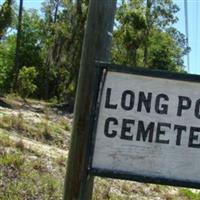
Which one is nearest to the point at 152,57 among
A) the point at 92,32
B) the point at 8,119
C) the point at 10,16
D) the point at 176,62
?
the point at 176,62

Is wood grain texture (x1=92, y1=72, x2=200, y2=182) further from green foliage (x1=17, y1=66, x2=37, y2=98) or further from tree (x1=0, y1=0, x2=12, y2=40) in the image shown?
green foliage (x1=17, y1=66, x2=37, y2=98)

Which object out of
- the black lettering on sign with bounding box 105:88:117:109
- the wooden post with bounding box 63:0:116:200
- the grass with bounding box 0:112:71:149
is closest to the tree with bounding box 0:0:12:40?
the grass with bounding box 0:112:71:149

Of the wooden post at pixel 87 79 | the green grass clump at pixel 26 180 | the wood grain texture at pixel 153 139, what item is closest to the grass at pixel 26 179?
the green grass clump at pixel 26 180

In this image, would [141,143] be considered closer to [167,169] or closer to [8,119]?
[167,169]

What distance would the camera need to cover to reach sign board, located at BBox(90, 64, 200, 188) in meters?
2.96

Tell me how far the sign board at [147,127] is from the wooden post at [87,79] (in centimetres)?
19

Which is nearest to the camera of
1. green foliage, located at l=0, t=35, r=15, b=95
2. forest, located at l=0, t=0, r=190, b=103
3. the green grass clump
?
the green grass clump

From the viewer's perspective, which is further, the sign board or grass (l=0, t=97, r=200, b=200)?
grass (l=0, t=97, r=200, b=200)

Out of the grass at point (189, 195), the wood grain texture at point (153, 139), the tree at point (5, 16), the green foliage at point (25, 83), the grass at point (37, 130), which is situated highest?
the tree at point (5, 16)

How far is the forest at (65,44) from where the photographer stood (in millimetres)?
29773

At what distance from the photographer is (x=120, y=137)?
2975mm

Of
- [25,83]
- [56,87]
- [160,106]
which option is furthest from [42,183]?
[56,87]

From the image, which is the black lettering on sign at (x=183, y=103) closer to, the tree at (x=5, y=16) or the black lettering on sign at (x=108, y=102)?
the black lettering on sign at (x=108, y=102)

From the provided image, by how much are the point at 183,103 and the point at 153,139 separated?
26 centimetres
